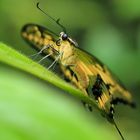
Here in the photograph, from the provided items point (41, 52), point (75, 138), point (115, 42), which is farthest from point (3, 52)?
point (115, 42)

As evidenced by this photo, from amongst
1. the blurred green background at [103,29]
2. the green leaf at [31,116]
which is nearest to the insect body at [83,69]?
the green leaf at [31,116]

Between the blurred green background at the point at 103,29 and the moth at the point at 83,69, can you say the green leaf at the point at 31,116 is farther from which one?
the blurred green background at the point at 103,29

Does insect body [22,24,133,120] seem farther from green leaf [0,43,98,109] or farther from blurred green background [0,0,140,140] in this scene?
blurred green background [0,0,140,140]

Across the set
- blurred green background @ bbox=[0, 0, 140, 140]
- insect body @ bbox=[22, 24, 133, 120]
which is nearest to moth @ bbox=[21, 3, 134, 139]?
insect body @ bbox=[22, 24, 133, 120]

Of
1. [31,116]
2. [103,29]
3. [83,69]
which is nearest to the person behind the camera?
[31,116]

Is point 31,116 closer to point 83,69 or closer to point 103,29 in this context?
point 83,69

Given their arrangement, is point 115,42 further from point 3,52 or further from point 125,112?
point 3,52

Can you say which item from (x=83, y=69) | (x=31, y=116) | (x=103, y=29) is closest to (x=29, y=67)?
(x=31, y=116)
